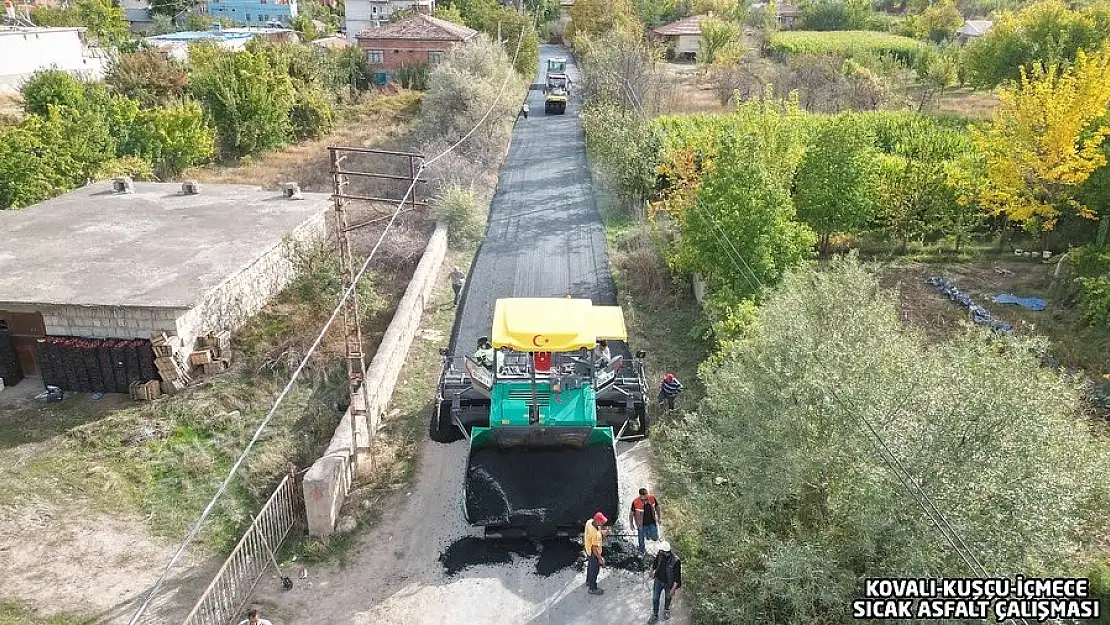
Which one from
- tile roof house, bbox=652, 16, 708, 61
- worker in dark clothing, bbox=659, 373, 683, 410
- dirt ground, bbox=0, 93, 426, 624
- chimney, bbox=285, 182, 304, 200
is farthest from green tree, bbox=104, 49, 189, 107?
tile roof house, bbox=652, 16, 708, 61

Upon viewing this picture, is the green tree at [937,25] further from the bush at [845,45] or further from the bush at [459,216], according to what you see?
the bush at [459,216]

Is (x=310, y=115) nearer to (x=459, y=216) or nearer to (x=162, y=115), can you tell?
(x=162, y=115)

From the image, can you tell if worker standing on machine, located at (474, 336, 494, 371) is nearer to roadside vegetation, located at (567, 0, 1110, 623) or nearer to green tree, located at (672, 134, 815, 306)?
roadside vegetation, located at (567, 0, 1110, 623)

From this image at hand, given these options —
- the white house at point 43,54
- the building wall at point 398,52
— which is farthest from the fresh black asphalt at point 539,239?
the white house at point 43,54

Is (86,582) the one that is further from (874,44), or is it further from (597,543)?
(874,44)

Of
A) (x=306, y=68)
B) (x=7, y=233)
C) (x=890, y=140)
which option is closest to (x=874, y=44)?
(x=890, y=140)
